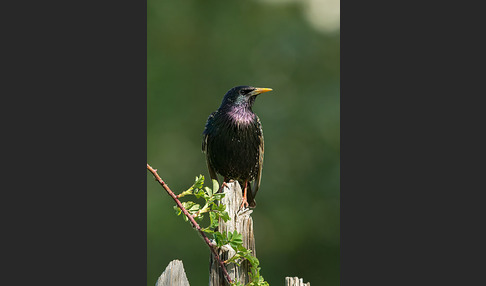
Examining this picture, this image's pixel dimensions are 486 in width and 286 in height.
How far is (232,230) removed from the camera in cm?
415

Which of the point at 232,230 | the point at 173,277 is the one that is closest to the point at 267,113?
the point at 232,230

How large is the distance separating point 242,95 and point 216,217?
1235 millimetres

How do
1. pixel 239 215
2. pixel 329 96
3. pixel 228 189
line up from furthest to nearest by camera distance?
pixel 329 96, pixel 228 189, pixel 239 215

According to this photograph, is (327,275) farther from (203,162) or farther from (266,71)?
(266,71)

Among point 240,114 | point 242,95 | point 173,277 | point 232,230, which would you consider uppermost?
point 242,95

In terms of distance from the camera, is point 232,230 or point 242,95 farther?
→ point 242,95

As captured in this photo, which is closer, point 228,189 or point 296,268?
point 228,189

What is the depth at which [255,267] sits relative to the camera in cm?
397

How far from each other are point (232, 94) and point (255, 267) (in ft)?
5.05

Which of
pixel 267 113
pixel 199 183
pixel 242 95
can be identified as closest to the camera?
pixel 199 183

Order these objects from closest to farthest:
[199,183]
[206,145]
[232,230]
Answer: [199,183], [232,230], [206,145]

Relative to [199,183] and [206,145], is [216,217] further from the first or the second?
[206,145]

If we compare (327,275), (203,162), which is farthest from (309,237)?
(203,162)

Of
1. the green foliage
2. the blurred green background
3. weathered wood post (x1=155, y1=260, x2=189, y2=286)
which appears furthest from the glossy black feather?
weathered wood post (x1=155, y1=260, x2=189, y2=286)
